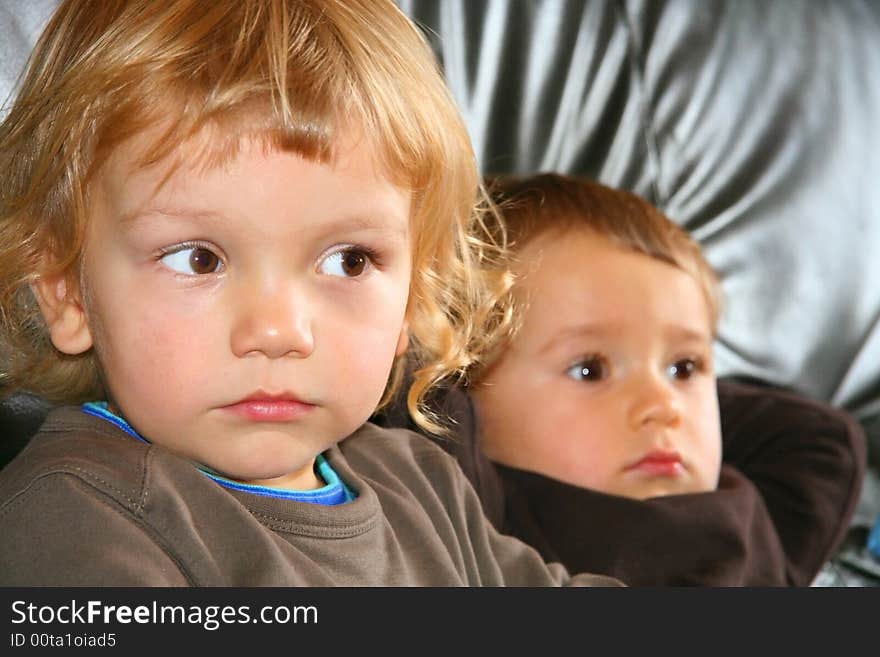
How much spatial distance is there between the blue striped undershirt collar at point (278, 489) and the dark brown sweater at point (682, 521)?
21 cm

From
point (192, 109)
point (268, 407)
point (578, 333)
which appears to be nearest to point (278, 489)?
point (268, 407)

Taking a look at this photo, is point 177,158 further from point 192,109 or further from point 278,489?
point 278,489

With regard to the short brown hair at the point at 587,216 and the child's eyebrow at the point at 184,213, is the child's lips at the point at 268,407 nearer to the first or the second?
the child's eyebrow at the point at 184,213

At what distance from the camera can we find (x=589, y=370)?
146cm

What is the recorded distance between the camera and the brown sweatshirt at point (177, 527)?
0.88m

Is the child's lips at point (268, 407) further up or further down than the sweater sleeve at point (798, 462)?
further down

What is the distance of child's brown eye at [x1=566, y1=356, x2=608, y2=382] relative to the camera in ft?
4.76

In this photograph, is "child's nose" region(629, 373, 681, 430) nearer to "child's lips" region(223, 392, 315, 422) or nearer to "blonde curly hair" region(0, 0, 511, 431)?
"blonde curly hair" region(0, 0, 511, 431)

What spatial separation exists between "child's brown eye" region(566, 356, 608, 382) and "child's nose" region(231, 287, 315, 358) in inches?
21.7

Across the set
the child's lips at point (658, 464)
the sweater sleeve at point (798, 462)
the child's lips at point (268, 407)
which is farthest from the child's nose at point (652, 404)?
the child's lips at point (268, 407)

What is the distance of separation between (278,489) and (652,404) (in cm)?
52

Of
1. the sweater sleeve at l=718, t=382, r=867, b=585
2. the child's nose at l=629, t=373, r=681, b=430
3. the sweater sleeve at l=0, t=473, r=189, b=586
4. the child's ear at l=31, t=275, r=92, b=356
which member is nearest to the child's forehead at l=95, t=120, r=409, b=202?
the child's ear at l=31, t=275, r=92, b=356

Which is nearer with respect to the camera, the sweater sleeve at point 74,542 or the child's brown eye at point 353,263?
the sweater sleeve at point 74,542

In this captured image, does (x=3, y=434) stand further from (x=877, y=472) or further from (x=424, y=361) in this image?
(x=877, y=472)
